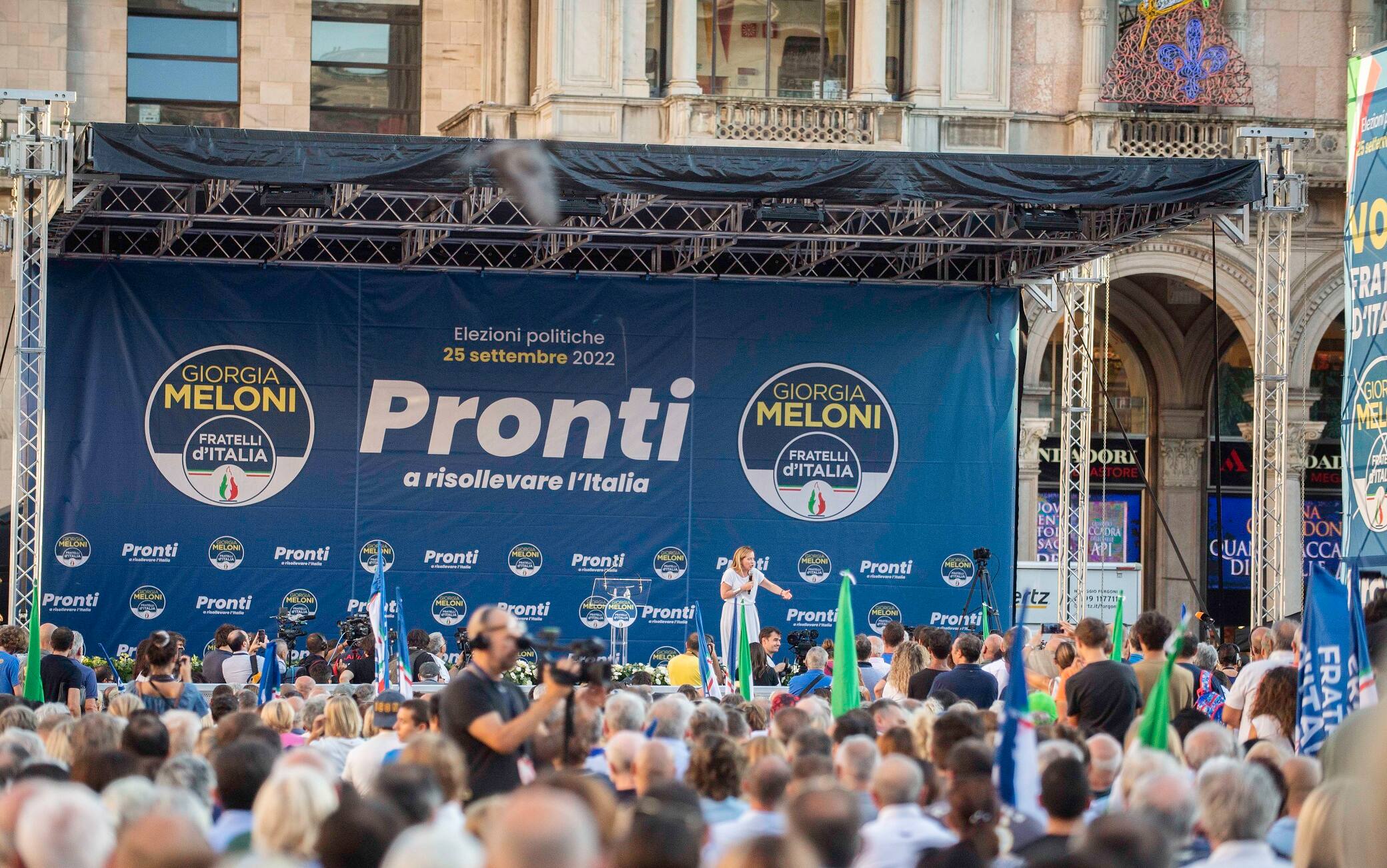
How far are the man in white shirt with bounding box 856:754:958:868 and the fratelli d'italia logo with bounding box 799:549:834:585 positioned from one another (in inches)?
587

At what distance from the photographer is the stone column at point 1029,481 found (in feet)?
84.4

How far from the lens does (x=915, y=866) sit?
5.35 meters

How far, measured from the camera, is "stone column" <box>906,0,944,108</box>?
964 inches

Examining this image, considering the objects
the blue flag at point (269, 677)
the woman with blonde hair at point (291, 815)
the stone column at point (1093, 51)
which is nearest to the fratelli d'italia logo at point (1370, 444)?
the blue flag at point (269, 677)

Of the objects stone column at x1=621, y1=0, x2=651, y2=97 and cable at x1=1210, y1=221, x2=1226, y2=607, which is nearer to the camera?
cable at x1=1210, y1=221, x2=1226, y2=607

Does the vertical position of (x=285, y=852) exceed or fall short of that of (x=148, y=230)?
it falls short

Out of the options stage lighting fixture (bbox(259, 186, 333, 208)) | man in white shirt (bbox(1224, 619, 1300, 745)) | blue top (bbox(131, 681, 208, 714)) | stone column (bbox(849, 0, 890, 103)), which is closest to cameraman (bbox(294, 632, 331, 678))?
stage lighting fixture (bbox(259, 186, 333, 208))

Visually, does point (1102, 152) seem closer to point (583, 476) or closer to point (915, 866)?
point (583, 476)

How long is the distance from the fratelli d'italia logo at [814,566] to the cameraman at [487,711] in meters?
14.1

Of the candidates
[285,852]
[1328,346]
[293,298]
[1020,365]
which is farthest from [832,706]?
[1328,346]

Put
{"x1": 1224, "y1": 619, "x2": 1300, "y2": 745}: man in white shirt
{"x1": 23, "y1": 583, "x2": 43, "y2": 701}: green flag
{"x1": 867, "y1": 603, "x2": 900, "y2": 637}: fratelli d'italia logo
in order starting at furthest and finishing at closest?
{"x1": 867, "y1": 603, "x2": 900, "y2": 637}: fratelli d'italia logo < {"x1": 23, "y1": 583, "x2": 43, "y2": 701}: green flag < {"x1": 1224, "y1": 619, "x2": 1300, "y2": 745}: man in white shirt

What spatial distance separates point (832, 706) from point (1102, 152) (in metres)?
16.6

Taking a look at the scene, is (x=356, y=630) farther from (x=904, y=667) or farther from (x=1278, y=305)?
(x=1278, y=305)

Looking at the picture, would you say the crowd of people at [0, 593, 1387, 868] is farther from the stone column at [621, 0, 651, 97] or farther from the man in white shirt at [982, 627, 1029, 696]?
the stone column at [621, 0, 651, 97]
